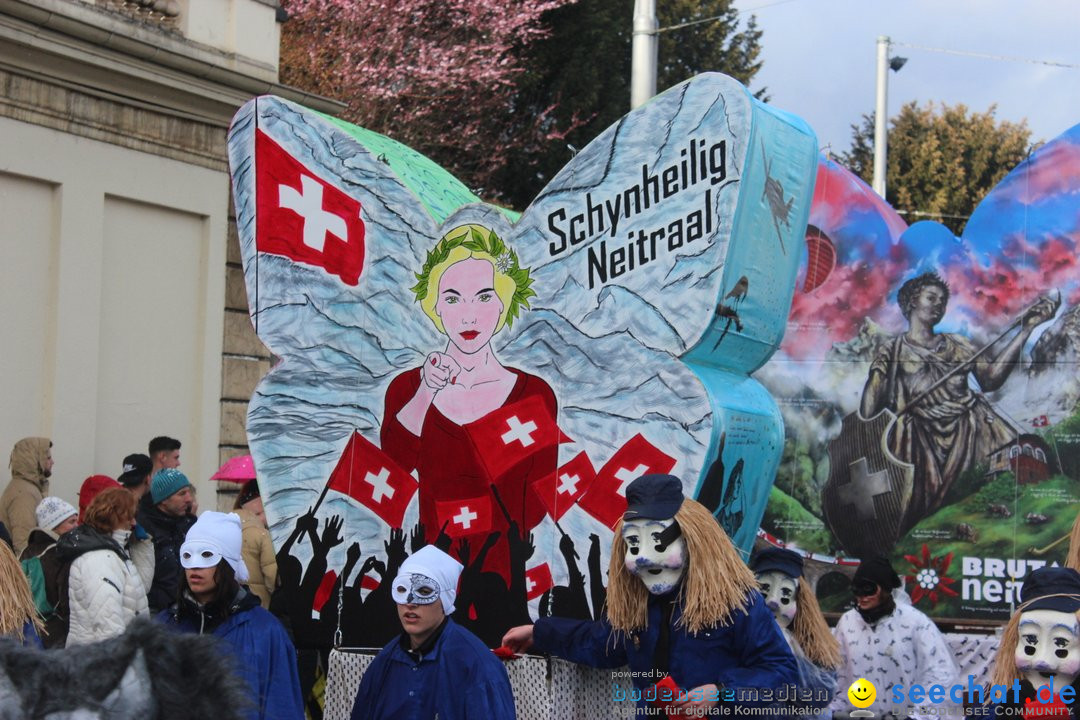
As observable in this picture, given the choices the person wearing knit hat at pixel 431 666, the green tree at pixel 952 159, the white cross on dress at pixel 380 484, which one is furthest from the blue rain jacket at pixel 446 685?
the green tree at pixel 952 159

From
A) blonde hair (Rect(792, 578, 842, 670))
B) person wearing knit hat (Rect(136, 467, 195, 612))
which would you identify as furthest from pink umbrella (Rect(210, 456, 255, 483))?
blonde hair (Rect(792, 578, 842, 670))

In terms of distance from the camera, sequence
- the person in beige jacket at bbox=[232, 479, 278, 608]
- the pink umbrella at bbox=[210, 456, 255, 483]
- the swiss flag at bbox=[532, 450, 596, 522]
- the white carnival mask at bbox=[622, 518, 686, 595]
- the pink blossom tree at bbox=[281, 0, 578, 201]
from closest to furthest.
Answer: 1. the white carnival mask at bbox=[622, 518, 686, 595]
2. the swiss flag at bbox=[532, 450, 596, 522]
3. the person in beige jacket at bbox=[232, 479, 278, 608]
4. the pink umbrella at bbox=[210, 456, 255, 483]
5. the pink blossom tree at bbox=[281, 0, 578, 201]

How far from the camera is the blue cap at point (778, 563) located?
253 inches

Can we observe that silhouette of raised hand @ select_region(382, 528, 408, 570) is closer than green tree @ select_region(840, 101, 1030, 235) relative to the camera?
Yes

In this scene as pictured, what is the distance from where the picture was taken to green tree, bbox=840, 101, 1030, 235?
29.2 m

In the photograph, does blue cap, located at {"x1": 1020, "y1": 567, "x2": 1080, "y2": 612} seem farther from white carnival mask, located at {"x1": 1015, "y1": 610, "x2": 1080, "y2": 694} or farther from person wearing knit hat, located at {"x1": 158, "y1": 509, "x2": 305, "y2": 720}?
person wearing knit hat, located at {"x1": 158, "y1": 509, "x2": 305, "y2": 720}

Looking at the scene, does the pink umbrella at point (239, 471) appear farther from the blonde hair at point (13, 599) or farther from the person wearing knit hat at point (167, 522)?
the blonde hair at point (13, 599)

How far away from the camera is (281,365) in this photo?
7.16m

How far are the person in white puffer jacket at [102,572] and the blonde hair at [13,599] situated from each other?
1.41 meters

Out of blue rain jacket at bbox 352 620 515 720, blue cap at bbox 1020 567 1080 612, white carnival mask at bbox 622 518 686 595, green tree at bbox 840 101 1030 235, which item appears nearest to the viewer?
blue cap at bbox 1020 567 1080 612

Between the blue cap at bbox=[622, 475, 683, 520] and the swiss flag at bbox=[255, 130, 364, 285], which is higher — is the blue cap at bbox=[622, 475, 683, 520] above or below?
below

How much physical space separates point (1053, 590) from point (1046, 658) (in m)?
0.24

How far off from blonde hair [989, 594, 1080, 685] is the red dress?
7.25 feet

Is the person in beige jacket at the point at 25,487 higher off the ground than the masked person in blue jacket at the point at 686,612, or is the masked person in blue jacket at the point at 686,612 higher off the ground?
the person in beige jacket at the point at 25,487
